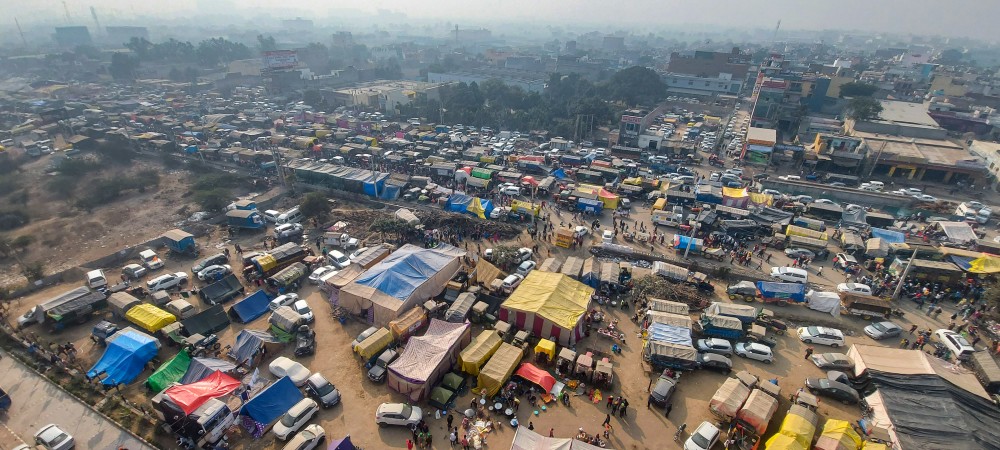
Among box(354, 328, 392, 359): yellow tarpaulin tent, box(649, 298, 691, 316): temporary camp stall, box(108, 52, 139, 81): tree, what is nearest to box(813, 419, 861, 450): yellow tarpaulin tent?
box(649, 298, 691, 316): temporary camp stall

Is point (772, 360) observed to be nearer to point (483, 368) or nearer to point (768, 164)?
point (483, 368)

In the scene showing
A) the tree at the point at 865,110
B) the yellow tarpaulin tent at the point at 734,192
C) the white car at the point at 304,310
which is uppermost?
the tree at the point at 865,110

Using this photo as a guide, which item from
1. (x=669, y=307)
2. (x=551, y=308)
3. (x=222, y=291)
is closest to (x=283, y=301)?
(x=222, y=291)

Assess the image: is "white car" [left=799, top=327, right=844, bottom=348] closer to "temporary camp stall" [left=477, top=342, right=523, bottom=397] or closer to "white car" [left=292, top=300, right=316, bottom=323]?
"temporary camp stall" [left=477, top=342, right=523, bottom=397]

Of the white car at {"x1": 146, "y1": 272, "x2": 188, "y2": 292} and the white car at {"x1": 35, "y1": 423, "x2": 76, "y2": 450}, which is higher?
the white car at {"x1": 35, "y1": 423, "x2": 76, "y2": 450}

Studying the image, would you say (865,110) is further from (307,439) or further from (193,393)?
(193,393)

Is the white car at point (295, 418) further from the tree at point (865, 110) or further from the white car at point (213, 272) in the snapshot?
the tree at point (865, 110)

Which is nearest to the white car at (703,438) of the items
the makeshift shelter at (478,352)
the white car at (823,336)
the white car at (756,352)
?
the white car at (756,352)
